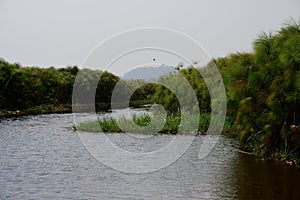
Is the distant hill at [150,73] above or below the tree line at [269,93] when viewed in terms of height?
above

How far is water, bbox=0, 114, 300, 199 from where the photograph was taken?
8688 millimetres

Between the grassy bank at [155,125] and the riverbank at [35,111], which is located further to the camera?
the riverbank at [35,111]

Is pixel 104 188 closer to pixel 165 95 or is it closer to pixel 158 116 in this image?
pixel 158 116

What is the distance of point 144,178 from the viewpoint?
33.6 feet

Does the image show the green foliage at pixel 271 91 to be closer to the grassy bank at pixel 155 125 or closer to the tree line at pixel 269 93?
the tree line at pixel 269 93

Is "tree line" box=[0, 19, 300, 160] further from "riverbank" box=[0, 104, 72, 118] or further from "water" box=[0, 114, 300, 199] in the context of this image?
A: "riverbank" box=[0, 104, 72, 118]

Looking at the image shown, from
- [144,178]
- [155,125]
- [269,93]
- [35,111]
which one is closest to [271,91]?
[269,93]

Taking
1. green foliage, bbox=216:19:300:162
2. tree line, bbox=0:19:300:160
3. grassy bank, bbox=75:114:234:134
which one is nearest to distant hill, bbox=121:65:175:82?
grassy bank, bbox=75:114:234:134

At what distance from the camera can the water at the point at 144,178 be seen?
8688 millimetres

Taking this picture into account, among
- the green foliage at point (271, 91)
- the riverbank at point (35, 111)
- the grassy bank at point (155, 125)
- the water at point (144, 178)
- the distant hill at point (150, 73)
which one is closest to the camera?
the water at point (144, 178)

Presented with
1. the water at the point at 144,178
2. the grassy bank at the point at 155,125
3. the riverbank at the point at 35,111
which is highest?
the riverbank at the point at 35,111

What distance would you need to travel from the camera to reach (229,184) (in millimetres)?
9492

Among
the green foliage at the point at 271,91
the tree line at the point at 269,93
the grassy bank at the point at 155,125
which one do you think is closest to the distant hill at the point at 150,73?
the grassy bank at the point at 155,125

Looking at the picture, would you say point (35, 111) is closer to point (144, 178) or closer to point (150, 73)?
point (150, 73)
